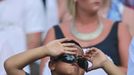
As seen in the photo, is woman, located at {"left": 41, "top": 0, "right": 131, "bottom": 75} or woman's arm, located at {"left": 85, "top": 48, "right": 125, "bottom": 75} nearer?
woman's arm, located at {"left": 85, "top": 48, "right": 125, "bottom": 75}

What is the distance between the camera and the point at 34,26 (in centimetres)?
612

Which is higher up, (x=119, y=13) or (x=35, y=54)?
(x=35, y=54)

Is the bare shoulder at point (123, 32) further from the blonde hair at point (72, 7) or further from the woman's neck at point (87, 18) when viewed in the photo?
the blonde hair at point (72, 7)

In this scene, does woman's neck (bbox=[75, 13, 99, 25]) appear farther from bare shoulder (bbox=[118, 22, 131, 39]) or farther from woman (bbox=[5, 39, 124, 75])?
woman (bbox=[5, 39, 124, 75])

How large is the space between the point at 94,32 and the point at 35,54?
4.60 ft

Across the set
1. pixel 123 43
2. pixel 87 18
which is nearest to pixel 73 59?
pixel 123 43

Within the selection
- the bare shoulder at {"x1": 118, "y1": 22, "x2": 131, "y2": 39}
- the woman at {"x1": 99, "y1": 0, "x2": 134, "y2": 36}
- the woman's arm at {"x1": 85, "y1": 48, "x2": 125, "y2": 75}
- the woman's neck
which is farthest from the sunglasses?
the woman at {"x1": 99, "y1": 0, "x2": 134, "y2": 36}

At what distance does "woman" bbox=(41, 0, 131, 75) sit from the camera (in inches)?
213

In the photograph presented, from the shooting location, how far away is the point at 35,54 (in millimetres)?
4246

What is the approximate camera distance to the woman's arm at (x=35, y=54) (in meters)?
4.11

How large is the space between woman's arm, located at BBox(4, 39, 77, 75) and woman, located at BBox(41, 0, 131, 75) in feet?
3.45

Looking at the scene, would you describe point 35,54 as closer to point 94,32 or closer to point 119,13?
point 94,32

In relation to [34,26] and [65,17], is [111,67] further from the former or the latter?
[65,17]

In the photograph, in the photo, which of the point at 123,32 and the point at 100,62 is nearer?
the point at 100,62
